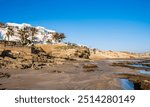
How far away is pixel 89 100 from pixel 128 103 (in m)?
2.10

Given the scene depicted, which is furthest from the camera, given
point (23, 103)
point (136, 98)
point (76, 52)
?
point (76, 52)

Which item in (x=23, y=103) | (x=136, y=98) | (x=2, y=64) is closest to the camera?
(x=23, y=103)

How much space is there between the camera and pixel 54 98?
1245 cm

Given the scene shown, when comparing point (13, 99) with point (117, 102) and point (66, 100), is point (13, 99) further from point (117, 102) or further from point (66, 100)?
point (117, 102)

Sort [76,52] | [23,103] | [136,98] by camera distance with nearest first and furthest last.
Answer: [23,103] → [136,98] → [76,52]

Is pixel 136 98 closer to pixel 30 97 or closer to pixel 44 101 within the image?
pixel 44 101

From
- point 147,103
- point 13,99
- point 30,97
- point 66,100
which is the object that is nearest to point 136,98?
point 147,103

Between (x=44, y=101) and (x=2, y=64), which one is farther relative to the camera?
(x=2, y=64)

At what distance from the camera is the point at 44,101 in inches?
478

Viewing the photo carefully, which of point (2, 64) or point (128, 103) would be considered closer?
point (128, 103)

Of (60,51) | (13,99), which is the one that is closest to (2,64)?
(13,99)

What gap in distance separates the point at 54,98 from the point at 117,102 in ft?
11.2

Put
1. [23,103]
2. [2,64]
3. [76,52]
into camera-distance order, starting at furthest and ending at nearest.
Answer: [76,52] < [2,64] < [23,103]

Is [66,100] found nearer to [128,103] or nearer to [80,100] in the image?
[80,100]
